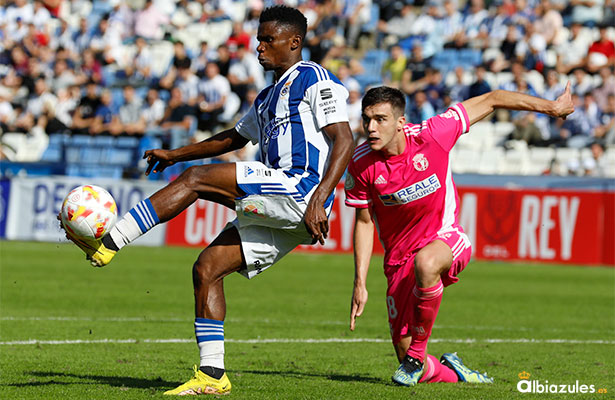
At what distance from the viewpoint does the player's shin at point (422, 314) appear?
6.94 m

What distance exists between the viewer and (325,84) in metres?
6.12

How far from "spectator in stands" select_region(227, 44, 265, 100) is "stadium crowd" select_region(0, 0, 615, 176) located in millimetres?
34

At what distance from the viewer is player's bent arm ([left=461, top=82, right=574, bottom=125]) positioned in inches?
267

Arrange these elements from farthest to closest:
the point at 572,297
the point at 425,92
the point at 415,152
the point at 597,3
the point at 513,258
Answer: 1. the point at 597,3
2. the point at 425,92
3. the point at 513,258
4. the point at 572,297
5. the point at 415,152

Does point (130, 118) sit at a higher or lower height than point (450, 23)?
lower

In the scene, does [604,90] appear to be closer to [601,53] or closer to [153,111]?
[601,53]

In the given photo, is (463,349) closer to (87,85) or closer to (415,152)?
(415,152)

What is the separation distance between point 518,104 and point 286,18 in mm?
1750

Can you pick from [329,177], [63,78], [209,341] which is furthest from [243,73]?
[329,177]

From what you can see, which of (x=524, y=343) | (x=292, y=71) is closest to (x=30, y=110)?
(x=524, y=343)

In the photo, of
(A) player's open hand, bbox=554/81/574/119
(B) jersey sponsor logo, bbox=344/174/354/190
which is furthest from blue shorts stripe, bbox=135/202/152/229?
(A) player's open hand, bbox=554/81/574/119

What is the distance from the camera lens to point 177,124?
23391 mm

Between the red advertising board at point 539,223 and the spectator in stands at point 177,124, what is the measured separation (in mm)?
4937

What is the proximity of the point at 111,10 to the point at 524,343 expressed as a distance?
24355 millimetres
